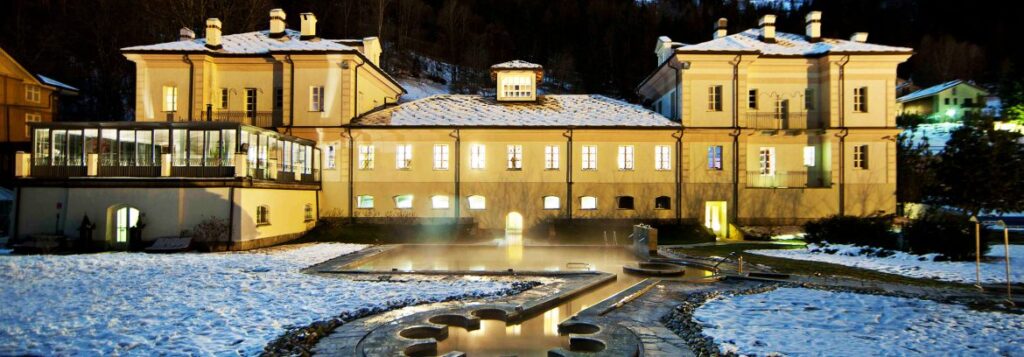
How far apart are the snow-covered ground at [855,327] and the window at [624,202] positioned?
1783 cm

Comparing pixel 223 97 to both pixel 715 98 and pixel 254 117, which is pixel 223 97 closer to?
pixel 254 117

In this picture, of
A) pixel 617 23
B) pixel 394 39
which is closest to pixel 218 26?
pixel 394 39

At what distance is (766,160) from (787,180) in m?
1.49

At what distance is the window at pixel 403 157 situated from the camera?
97.6 feet

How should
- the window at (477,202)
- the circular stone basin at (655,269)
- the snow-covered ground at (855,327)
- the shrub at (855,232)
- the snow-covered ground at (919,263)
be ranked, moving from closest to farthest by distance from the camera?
1. the snow-covered ground at (855,327)
2. the snow-covered ground at (919,263)
3. the circular stone basin at (655,269)
4. the shrub at (855,232)
5. the window at (477,202)

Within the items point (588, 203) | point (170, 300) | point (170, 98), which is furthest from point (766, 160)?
point (170, 98)

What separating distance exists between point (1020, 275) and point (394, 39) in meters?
73.4

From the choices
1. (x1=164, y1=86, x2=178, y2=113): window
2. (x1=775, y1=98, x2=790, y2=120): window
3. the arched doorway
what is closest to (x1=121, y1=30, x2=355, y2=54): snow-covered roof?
(x1=164, y1=86, x2=178, y2=113): window

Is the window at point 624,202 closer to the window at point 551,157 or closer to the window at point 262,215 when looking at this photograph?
the window at point 551,157

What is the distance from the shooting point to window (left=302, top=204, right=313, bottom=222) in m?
27.6

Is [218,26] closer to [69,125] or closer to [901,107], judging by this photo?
[69,125]

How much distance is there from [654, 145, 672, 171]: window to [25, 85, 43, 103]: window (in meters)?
44.8

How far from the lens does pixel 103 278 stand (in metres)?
14.1

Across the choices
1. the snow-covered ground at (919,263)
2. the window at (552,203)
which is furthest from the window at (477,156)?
Answer: the snow-covered ground at (919,263)
